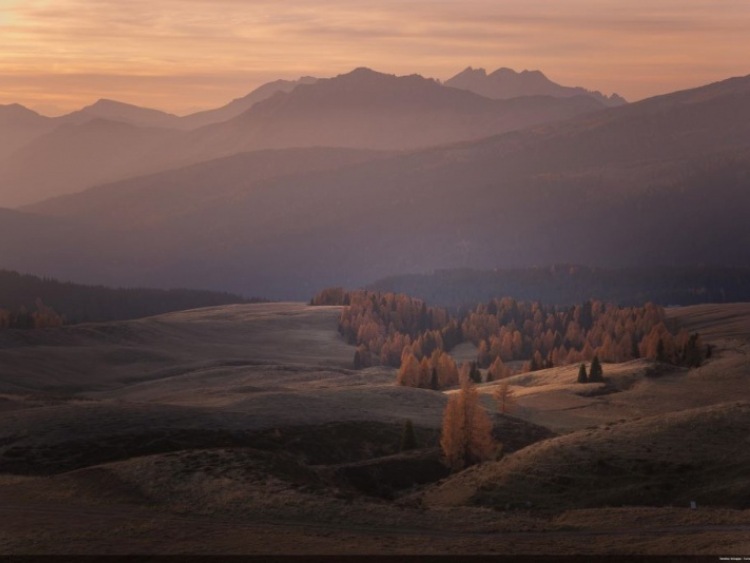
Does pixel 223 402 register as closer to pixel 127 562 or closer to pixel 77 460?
pixel 77 460

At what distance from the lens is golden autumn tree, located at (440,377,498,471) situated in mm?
81062

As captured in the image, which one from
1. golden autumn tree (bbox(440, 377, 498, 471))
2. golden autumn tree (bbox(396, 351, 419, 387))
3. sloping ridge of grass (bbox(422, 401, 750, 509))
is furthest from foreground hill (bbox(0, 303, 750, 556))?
golden autumn tree (bbox(396, 351, 419, 387))

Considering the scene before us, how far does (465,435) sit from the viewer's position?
8162cm

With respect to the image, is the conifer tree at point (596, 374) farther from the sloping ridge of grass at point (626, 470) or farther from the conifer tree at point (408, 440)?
the sloping ridge of grass at point (626, 470)

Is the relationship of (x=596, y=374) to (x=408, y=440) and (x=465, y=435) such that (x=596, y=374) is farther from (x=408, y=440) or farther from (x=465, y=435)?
(x=465, y=435)

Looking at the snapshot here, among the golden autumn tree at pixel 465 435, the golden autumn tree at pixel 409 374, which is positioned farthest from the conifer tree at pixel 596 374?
the golden autumn tree at pixel 465 435

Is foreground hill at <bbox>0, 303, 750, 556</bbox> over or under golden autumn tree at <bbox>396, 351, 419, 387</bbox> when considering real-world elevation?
over

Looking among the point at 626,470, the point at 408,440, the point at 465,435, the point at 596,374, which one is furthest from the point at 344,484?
the point at 596,374

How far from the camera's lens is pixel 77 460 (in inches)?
3088

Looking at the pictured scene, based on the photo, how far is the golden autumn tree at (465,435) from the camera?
81.1 meters

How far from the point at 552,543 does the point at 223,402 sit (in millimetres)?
74912

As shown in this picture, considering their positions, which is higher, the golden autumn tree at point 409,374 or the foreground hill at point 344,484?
the foreground hill at point 344,484

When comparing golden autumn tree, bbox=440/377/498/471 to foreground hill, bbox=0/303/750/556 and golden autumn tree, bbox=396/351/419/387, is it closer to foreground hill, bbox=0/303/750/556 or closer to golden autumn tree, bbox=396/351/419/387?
foreground hill, bbox=0/303/750/556

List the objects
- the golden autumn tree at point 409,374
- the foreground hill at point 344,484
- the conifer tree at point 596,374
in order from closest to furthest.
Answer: the foreground hill at point 344,484, the conifer tree at point 596,374, the golden autumn tree at point 409,374
